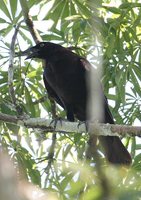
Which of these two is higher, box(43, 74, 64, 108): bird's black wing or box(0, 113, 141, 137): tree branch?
box(43, 74, 64, 108): bird's black wing

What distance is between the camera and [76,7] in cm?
306

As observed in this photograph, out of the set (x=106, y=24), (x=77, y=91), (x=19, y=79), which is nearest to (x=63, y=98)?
(x=77, y=91)

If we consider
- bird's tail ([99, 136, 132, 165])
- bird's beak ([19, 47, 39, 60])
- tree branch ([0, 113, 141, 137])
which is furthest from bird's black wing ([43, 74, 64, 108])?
tree branch ([0, 113, 141, 137])

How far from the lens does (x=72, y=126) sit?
267 cm

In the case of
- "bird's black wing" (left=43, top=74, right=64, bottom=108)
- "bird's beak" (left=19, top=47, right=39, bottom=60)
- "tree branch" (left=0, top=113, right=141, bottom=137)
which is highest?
"bird's beak" (left=19, top=47, right=39, bottom=60)

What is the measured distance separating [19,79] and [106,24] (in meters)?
0.80

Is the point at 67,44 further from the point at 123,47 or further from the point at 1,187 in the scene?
the point at 1,187

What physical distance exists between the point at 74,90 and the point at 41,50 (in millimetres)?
498

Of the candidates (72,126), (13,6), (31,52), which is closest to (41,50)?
(31,52)

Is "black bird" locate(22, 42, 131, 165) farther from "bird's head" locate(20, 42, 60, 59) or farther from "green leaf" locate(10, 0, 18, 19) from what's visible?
"green leaf" locate(10, 0, 18, 19)

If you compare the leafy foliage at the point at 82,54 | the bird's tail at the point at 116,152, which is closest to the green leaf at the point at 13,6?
the leafy foliage at the point at 82,54

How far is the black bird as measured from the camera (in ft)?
10.2

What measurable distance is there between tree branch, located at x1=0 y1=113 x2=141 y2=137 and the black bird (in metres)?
0.48

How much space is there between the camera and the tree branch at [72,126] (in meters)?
Answer: 2.31
